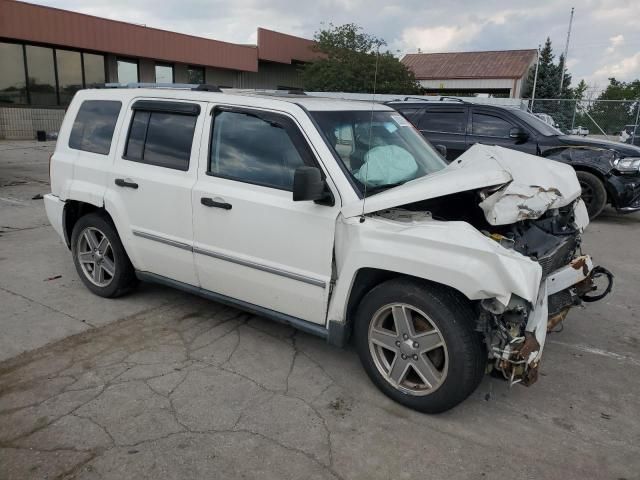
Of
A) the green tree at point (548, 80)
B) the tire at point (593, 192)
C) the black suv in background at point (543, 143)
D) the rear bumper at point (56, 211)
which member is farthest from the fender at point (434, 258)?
the green tree at point (548, 80)

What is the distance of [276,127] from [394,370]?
1815mm

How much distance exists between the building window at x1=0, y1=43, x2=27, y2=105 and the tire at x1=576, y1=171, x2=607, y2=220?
2001 centimetres

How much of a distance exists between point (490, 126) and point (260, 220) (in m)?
6.95

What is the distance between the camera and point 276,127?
363cm

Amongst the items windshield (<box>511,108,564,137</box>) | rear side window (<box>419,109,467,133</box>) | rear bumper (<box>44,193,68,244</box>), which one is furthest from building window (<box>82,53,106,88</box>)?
rear bumper (<box>44,193,68,244</box>)

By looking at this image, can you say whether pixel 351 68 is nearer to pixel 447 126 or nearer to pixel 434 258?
pixel 447 126

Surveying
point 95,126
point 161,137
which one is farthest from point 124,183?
point 95,126

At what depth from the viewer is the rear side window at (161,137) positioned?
403cm

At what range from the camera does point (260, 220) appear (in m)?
3.59

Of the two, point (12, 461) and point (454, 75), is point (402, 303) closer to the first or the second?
point (12, 461)

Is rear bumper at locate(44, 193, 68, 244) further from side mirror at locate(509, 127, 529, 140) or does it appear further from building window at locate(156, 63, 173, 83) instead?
building window at locate(156, 63, 173, 83)

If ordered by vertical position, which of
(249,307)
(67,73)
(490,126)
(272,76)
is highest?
Result: (272,76)

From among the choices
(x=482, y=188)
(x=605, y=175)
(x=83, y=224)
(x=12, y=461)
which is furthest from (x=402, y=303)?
(x=605, y=175)

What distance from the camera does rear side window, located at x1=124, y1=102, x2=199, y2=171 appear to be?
403cm
